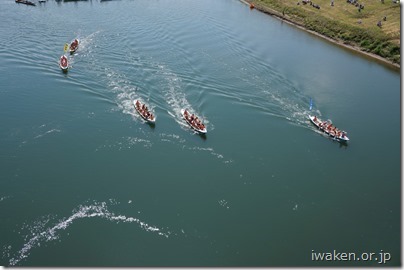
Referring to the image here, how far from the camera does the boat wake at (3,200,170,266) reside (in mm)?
34250

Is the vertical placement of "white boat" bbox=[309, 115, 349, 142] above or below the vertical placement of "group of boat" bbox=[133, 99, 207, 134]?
above

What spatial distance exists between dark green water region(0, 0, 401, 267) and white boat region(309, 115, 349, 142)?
0.78 m

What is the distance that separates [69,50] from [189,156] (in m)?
36.5

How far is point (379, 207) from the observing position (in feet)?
133

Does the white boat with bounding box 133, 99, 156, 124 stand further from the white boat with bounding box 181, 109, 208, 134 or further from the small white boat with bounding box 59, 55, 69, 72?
the small white boat with bounding box 59, 55, 69, 72

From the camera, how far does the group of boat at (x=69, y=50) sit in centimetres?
6178

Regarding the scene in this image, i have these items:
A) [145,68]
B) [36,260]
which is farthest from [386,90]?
[36,260]

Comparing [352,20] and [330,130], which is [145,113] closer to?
[330,130]

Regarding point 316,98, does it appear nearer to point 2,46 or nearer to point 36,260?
point 36,260

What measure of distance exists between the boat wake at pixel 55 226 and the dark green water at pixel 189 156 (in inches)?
4.9

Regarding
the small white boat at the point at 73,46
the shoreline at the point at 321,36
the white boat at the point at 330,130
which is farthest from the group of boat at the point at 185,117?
the shoreline at the point at 321,36

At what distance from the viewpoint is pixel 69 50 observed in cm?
6862

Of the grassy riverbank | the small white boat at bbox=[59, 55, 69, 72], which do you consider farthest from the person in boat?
the grassy riverbank

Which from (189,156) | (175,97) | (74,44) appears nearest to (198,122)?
(189,156)
